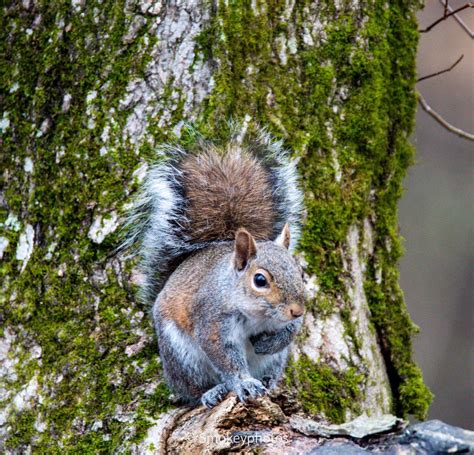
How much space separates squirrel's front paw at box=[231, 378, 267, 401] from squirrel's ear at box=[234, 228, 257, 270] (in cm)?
30

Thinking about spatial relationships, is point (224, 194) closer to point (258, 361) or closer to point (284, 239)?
point (284, 239)

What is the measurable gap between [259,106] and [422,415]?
3.67 ft

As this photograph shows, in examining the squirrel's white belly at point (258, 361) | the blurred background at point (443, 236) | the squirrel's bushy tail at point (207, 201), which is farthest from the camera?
the blurred background at point (443, 236)

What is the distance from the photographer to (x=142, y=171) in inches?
91.7

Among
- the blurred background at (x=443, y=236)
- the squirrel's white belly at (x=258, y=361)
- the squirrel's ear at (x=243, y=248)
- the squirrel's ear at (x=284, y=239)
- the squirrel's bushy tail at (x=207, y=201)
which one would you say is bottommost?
the squirrel's white belly at (x=258, y=361)

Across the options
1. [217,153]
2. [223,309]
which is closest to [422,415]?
[223,309]

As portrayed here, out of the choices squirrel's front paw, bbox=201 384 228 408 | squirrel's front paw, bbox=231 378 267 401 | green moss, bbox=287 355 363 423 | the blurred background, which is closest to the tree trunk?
green moss, bbox=287 355 363 423

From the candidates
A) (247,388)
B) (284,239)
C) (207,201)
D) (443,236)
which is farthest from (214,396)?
(443,236)

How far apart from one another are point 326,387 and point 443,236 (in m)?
3.89

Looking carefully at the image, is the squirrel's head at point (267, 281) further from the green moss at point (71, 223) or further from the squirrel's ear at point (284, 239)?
the green moss at point (71, 223)

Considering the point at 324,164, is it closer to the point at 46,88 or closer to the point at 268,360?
the point at 268,360

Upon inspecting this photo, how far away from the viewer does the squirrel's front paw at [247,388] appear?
6.57 ft

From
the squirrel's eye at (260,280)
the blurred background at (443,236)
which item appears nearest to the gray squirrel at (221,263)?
the squirrel's eye at (260,280)

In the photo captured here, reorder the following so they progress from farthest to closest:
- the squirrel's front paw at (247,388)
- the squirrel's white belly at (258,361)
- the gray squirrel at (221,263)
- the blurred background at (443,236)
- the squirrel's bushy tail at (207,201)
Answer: the blurred background at (443,236) → the squirrel's bushy tail at (207,201) → the squirrel's white belly at (258,361) → the gray squirrel at (221,263) → the squirrel's front paw at (247,388)
